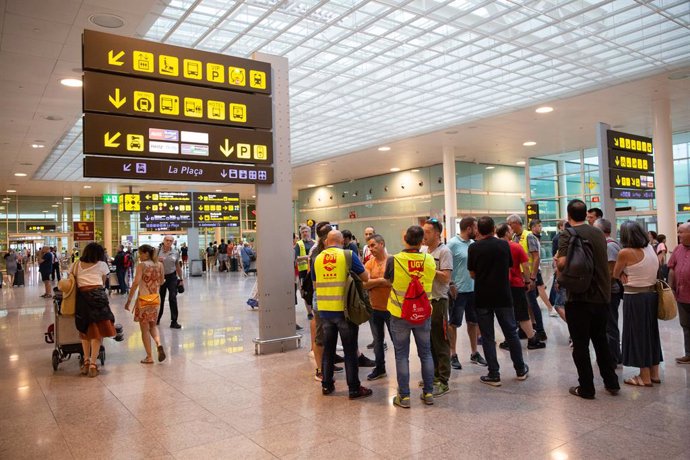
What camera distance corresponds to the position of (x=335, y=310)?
5.24 m

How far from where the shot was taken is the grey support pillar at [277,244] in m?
7.65

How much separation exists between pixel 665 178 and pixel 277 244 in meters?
13.5

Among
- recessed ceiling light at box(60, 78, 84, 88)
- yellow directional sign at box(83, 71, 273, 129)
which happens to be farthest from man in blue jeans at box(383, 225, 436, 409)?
recessed ceiling light at box(60, 78, 84, 88)

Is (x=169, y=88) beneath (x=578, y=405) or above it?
above

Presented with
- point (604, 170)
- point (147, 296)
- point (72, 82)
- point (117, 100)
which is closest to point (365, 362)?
point (147, 296)

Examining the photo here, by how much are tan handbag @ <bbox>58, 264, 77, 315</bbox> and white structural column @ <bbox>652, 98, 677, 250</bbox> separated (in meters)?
15.9

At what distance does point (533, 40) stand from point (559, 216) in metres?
19.2

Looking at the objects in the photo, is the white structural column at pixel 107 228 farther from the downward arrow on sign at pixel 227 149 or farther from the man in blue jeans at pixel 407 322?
the man in blue jeans at pixel 407 322

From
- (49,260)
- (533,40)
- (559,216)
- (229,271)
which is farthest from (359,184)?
(533,40)

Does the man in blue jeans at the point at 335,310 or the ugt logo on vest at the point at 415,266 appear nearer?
the ugt logo on vest at the point at 415,266

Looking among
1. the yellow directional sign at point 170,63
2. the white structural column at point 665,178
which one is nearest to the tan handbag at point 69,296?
the yellow directional sign at point 170,63

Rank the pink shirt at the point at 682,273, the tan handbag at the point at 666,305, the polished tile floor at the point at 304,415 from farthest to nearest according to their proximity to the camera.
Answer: the pink shirt at the point at 682,273
the tan handbag at the point at 666,305
the polished tile floor at the point at 304,415

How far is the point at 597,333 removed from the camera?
5.10 metres

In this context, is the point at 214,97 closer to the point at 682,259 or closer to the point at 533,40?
the point at 682,259
